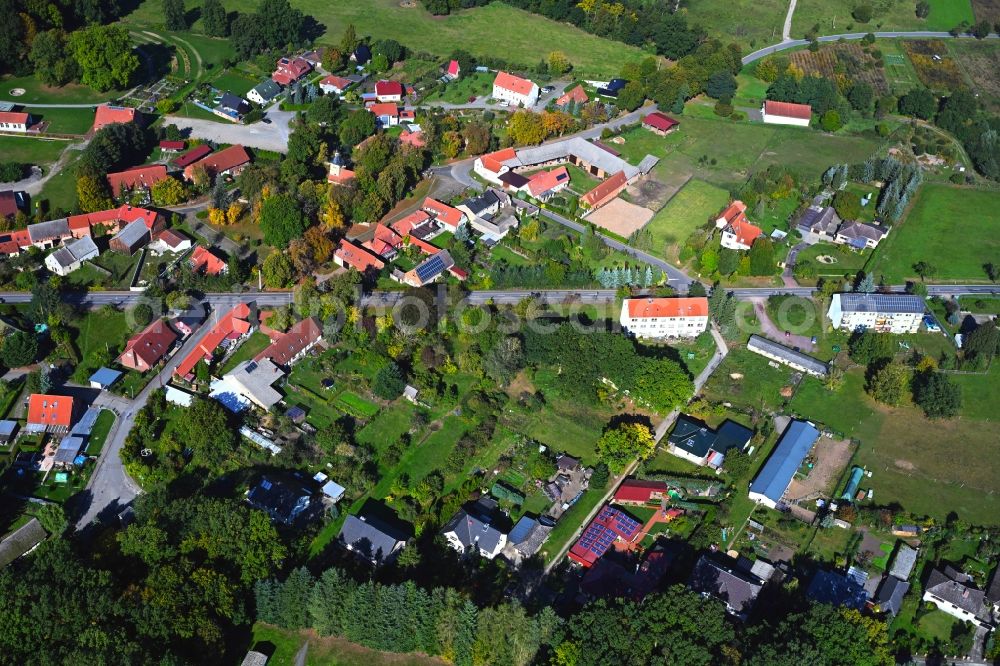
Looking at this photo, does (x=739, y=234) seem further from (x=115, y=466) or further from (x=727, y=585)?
(x=115, y=466)

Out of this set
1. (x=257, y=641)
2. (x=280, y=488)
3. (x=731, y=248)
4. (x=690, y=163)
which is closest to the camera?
(x=257, y=641)

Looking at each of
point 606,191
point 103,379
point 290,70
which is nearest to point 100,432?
point 103,379

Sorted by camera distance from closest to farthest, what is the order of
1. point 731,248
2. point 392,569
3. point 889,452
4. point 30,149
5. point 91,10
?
point 392,569
point 889,452
point 731,248
point 30,149
point 91,10

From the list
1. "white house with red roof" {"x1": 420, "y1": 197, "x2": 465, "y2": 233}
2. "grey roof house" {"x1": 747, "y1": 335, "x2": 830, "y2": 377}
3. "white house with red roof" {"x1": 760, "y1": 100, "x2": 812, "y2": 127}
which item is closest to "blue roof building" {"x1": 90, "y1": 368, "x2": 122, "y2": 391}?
"white house with red roof" {"x1": 420, "y1": 197, "x2": 465, "y2": 233}

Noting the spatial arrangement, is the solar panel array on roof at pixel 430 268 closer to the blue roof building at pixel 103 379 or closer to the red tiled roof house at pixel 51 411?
the blue roof building at pixel 103 379

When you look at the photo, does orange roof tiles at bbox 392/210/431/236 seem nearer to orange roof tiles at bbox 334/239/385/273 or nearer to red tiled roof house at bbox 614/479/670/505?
orange roof tiles at bbox 334/239/385/273

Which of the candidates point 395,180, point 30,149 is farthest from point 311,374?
point 30,149

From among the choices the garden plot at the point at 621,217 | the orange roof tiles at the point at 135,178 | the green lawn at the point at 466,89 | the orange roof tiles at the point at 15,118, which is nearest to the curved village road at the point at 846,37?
the green lawn at the point at 466,89

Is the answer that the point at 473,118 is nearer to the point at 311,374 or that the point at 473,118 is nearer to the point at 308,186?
the point at 308,186
